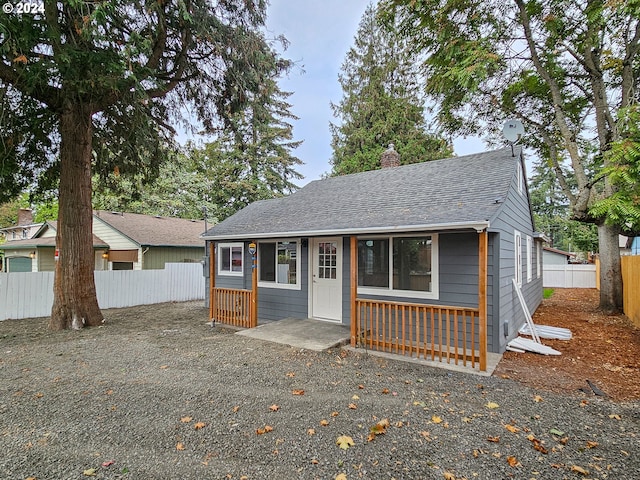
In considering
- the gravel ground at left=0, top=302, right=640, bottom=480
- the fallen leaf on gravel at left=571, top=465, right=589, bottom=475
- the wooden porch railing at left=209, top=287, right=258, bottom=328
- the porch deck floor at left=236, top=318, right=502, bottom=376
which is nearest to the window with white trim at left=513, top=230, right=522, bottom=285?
the porch deck floor at left=236, top=318, right=502, bottom=376

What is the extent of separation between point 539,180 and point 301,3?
3684cm

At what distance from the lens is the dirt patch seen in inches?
159

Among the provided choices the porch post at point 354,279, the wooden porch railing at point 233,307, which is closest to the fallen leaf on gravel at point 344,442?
the porch post at point 354,279

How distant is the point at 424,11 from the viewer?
882 cm

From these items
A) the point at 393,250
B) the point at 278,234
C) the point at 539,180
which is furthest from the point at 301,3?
the point at 539,180

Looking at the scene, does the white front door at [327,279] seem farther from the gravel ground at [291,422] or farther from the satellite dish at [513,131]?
the satellite dish at [513,131]

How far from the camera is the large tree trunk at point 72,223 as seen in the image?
22.9 ft

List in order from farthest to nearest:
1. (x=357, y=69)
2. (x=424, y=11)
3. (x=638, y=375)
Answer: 1. (x=357, y=69)
2. (x=424, y=11)
3. (x=638, y=375)

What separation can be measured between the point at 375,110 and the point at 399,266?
1674 cm

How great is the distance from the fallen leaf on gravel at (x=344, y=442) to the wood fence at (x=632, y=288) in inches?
313

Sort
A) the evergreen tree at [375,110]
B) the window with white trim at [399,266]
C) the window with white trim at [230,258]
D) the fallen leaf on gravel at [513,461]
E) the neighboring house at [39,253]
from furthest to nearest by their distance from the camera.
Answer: the evergreen tree at [375,110], the neighboring house at [39,253], the window with white trim at [230,258], the window with white trim at [399,266], the fallen leaf on gravel at [513,461]

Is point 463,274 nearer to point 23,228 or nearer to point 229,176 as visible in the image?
point 229,176

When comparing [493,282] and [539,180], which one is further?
[539,180]

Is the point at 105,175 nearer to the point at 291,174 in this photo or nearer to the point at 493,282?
the point at 493,282
